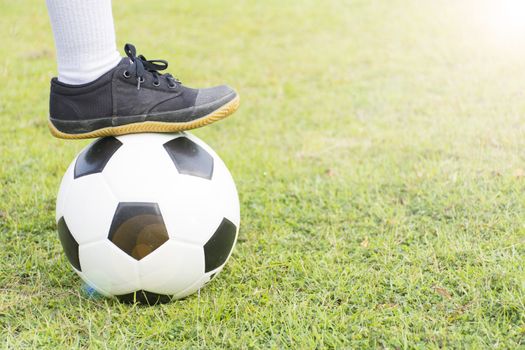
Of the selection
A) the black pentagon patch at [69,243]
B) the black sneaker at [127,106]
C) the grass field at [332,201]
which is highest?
the black sneaker at [127,106]

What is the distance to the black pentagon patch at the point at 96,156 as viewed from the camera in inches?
111

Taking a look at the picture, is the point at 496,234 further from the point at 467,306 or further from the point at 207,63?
the point at 207,63

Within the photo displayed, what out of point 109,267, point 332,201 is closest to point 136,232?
point 109,267

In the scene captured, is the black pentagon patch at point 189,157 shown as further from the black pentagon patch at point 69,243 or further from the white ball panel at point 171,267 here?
the black pentagon patch at point 69,243

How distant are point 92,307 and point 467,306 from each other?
1718mm

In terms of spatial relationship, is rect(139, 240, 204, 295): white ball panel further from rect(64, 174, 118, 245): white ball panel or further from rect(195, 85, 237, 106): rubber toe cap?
rect(195, 85, 237, 106): rubber toe cap

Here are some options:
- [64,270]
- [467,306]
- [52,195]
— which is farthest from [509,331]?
[52,195]

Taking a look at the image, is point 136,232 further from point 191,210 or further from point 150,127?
point 150,127

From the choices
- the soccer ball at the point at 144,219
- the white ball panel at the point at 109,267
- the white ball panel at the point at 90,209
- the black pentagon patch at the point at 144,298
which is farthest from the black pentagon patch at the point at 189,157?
the black pentagon patch at the point at 144,298

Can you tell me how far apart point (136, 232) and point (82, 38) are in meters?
0.97

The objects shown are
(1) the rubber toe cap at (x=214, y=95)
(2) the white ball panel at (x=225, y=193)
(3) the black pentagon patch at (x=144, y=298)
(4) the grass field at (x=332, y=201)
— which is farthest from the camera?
(1) the rubber toe cap at (x=214, y=95)

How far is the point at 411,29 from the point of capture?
28.3ft

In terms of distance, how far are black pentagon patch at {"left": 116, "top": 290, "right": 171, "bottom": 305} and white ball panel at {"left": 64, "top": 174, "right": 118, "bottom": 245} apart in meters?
0.31

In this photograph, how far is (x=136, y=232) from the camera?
2662 mm
